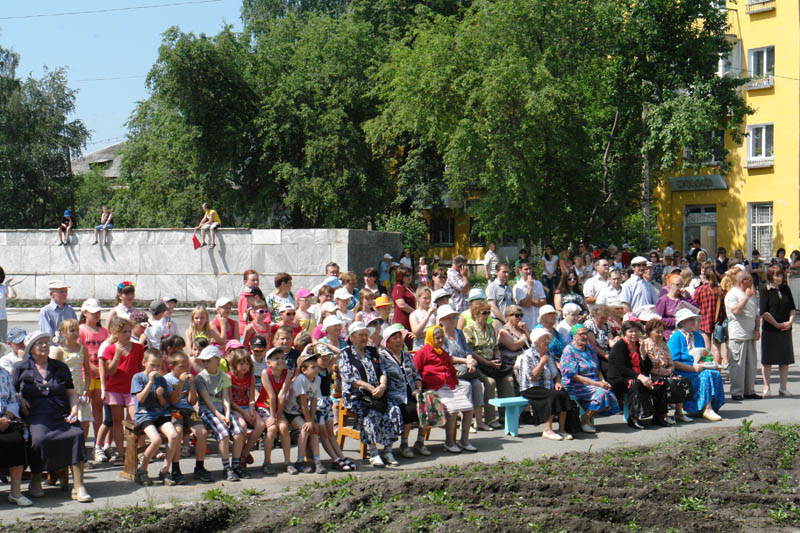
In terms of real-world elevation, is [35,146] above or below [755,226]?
above

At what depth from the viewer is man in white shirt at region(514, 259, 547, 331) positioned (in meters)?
14.3

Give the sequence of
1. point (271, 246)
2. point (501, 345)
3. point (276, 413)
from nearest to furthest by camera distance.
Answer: point (276, 413), point (501, 345), point (271, 246)

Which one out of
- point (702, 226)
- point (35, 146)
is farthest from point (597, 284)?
point (35, 146)

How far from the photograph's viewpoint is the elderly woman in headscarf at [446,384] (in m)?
10.3

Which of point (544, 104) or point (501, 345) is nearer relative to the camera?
point (501, 345)

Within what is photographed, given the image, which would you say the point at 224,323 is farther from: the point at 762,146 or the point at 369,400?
the point at 762,146

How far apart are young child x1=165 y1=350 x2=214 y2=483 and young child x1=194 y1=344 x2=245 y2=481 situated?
0.09 m

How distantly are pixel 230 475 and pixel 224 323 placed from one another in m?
2.90

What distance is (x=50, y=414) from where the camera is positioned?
834cm

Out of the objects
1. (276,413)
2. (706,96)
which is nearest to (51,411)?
(276,413)

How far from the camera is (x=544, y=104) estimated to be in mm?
26562

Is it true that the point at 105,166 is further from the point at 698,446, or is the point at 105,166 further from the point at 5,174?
the point at 698,446

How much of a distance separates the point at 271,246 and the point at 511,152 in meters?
8.44

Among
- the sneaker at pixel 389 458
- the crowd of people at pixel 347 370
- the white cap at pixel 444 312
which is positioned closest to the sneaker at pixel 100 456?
the crowd of people at pixel 347 370
